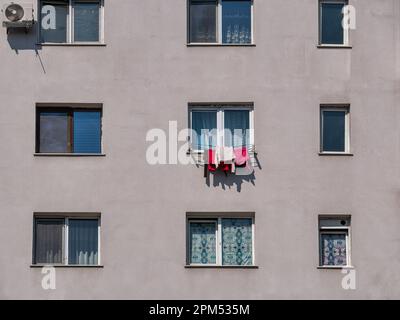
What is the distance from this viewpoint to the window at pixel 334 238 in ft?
83.7

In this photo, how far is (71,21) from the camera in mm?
26203

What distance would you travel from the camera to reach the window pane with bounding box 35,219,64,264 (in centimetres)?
2539

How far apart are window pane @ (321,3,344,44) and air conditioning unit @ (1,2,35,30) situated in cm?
648

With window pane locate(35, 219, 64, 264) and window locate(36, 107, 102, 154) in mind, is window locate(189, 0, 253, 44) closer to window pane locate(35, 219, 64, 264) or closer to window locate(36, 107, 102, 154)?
window locate(36, 107, 102, 154)

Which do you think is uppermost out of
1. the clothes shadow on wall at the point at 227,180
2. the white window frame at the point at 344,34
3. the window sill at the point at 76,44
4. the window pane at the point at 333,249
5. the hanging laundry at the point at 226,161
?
the white window frame at the point at 344,34

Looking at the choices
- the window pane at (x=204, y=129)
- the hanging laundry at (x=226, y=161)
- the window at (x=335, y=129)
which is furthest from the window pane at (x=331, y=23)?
the hanging laundry at (x=226, y=161)

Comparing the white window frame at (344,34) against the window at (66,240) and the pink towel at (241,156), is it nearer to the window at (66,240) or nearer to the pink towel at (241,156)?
the pink towel at (241,156)

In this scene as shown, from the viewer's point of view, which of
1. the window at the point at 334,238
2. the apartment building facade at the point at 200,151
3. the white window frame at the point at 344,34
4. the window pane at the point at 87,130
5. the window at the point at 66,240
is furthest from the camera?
the white window frame at the point at 344,34

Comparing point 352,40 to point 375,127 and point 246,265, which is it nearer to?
point 375,127

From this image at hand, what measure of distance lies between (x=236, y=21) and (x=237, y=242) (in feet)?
16.2

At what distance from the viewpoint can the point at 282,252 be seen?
82.9ft

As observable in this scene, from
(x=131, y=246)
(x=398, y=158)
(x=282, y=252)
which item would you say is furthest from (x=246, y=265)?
(x=398, y=158)

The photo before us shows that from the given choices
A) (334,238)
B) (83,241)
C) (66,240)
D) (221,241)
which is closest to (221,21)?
(221,241)

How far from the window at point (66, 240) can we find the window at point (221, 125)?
9.57ft
